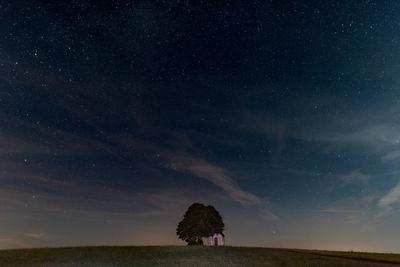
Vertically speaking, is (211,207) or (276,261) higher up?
(211,207)

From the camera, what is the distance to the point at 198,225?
63.5m

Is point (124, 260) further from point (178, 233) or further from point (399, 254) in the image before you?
point (399, 254)

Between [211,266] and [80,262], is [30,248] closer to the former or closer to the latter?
[80,262]

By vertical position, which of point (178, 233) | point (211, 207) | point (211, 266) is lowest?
point (211, 266)

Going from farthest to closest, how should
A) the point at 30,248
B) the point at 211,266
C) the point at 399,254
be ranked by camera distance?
Answer: the point at 30,248 → the point at 399,254 → the point at 211,266

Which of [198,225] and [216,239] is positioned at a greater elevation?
[198,225]

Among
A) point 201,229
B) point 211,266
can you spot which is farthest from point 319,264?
point 201,229

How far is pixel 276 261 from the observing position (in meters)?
35.4

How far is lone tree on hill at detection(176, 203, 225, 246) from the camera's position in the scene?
63469mm

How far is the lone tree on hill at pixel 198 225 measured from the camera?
63.5 m

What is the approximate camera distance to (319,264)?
3294 cm

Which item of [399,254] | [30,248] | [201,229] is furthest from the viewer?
[201,229]

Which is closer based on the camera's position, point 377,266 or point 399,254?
point 377,266

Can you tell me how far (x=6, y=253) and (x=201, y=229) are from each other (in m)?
33.3
